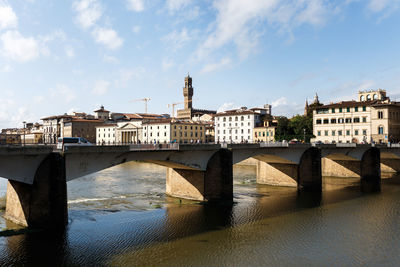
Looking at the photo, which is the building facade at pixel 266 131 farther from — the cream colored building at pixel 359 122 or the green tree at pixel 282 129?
the cream colored building at pixel 359 122

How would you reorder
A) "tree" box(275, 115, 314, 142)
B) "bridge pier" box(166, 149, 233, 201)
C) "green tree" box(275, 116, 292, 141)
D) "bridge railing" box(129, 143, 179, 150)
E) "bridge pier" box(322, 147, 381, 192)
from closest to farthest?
"bridge railing" box(129, 143, 179, 150)
"bridge pier" box(166, 149, 233, 201)
"bridge pier" box(322, 147, 381, 192)
"tree" box(275, 115, 314, 142)
"green tree" box(275, 116, 292, 141)

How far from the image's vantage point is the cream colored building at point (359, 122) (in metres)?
73.9

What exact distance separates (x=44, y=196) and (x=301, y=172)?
34.2 metres

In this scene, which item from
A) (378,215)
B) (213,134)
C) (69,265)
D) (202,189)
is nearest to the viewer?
(69,265)

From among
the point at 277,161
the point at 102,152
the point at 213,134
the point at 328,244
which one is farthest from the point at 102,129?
the point at 328,244

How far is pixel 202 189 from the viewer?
35344 millimetres

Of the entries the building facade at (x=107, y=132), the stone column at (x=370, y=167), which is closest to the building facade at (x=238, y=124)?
the building facade at (x=107, y=132)

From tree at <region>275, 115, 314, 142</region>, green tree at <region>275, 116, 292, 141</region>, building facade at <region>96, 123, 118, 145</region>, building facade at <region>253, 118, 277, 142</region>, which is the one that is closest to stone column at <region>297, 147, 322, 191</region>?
tree at <region>275, 115, 314, 142</region>

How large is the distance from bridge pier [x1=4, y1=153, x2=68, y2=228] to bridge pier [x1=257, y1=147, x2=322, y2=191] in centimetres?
3156

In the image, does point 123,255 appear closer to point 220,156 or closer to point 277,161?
point 220,156

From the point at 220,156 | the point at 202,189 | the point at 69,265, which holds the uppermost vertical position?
the point at 220,156

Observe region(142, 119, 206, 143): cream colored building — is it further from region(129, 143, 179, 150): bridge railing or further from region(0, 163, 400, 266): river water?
region(129, 143, 179, 150): bridge railing

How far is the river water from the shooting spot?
67.5 ft

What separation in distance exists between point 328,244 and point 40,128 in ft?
522
